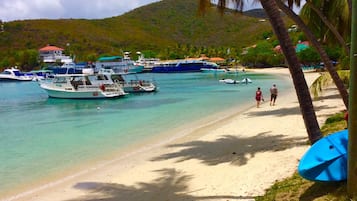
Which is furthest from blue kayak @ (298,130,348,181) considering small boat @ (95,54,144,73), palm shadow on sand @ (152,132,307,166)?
small boat @ (95,54,144,73)

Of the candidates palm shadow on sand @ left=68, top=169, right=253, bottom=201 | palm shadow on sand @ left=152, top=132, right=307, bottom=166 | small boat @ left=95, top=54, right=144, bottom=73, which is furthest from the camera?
small boat @ left=95, top=54, right=144, bottom=73

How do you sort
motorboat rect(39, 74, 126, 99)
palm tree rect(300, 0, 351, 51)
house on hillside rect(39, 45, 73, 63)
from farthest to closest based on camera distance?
house on hillside rect(39, 45, 73, 63), motorboat rect(39, 74, 126, 99), palm tree rect(300, 0, 351, 51)

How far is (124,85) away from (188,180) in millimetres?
34374

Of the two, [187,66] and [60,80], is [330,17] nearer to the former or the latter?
[60,80]

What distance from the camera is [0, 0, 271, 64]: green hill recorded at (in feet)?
441

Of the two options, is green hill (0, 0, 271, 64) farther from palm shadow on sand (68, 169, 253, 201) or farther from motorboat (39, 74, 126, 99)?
palm shadow on sand (68, 169, 253, 201)

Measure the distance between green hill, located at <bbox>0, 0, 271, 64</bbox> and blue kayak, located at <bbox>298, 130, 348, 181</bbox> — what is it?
353 feet

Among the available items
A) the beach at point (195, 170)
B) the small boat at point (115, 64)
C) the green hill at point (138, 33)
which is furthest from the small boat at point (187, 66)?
the beach at point (195, 170)

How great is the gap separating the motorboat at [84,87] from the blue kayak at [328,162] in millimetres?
32847

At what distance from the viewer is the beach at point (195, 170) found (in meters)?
8.97

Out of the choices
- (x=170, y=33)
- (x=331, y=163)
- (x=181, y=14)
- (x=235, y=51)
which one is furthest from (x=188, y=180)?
(x=181, y=14)

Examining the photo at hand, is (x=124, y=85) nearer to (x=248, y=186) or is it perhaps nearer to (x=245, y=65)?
(x=248, y=186)

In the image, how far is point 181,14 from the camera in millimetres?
185750

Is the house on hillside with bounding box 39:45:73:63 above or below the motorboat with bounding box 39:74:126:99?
above
